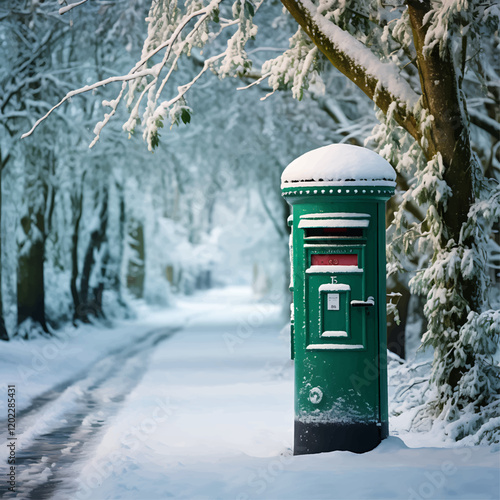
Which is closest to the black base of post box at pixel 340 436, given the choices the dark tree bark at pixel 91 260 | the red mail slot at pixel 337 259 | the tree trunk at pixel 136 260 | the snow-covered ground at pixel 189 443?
the snow-covered ground at pixel 189 443

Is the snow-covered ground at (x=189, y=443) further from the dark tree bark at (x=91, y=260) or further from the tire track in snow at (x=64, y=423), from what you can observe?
the dark tree bark at (x=91, y=260)

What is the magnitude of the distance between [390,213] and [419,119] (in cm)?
582

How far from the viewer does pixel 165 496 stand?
22.5 feet

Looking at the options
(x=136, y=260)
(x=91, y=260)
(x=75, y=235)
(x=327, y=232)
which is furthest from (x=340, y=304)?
(x=136, y=260)

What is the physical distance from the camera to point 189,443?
916 cm

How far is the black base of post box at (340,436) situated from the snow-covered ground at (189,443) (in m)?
0.13

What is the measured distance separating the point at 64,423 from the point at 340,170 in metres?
5.29

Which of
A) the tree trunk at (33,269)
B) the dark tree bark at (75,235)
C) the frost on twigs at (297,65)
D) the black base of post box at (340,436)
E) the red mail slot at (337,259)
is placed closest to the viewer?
the black base of post box at (340,436)

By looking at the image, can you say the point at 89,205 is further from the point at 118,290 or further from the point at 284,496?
the point at 284,496

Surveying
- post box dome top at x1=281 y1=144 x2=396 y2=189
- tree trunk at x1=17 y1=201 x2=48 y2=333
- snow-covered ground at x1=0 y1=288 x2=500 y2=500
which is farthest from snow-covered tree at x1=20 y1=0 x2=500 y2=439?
tree trunk at x1=17 y1=201 x2=48 y2=333

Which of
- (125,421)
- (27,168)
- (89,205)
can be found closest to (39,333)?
(27,168)

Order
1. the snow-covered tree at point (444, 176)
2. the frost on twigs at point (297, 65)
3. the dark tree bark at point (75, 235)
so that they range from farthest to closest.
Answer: the dark tree bark at point (75, 235) < the frost on twigs at point (297, 65) < the snow-covered tree at point (444, 176)

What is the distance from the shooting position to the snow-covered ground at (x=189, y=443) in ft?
22.6

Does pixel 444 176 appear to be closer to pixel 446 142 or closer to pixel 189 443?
pixel 446 142
